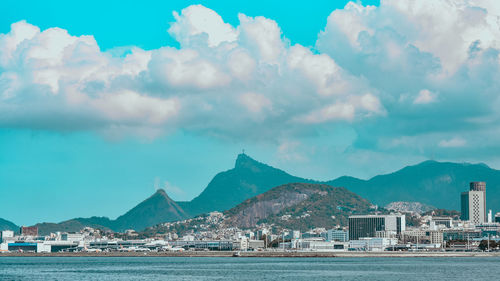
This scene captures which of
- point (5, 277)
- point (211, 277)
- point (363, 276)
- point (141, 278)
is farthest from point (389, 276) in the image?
point (5, 277)

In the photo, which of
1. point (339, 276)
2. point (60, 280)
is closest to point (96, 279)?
point (60, 280)

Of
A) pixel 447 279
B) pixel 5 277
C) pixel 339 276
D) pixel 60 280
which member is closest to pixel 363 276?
pixel 339 276

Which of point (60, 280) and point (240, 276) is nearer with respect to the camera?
point (60, 280)

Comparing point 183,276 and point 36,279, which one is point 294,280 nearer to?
point 183,276

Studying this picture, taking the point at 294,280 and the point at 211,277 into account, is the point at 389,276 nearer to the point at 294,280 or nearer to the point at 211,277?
the point at 294,280

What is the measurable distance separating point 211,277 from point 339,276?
21079mm

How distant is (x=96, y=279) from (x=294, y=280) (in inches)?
1213

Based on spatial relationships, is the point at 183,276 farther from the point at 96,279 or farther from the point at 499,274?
the point at 499,274

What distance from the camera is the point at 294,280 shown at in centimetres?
11394

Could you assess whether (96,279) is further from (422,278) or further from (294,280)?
(422,278)

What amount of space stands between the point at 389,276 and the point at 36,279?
5589 cm

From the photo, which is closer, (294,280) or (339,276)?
(294,280)

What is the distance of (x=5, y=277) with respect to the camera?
12281 cm

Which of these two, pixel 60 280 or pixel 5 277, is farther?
pixel 5 277
